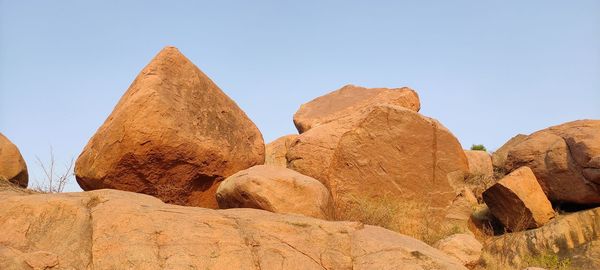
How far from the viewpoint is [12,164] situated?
34.5 ft

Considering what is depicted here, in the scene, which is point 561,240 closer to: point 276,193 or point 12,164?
point 276,193

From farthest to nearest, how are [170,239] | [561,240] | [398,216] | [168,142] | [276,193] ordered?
[398,216], [561,240], [168,142], [276,193], [170,239]

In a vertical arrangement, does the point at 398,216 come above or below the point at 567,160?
below

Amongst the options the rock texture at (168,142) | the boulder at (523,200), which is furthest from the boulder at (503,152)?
the rock texture at (168,142)

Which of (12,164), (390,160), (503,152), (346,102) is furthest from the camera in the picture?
(346,102)

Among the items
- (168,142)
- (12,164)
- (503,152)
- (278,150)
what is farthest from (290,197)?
(278,150)

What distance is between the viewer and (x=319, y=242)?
622 cm

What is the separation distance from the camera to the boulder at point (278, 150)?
47.6ft

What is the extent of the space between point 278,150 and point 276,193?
7.71 m

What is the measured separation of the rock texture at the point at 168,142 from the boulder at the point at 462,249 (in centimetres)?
316

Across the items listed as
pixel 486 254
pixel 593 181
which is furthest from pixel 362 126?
pixel 593 181

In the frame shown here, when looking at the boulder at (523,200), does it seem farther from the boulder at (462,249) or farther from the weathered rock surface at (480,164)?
the weathered rock surface at (480,164)

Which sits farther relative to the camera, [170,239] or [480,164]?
[480,164]

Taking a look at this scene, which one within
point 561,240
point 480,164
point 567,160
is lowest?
point 561,240
